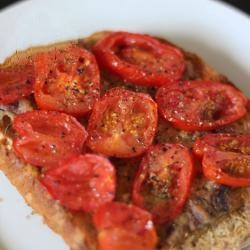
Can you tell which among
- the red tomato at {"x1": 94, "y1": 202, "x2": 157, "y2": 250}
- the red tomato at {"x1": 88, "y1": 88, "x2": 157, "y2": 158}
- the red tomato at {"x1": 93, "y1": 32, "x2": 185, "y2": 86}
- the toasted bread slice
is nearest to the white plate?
the red tomato at {"x1": 93, "y1": 32, "x2": 185, "y2": 86}

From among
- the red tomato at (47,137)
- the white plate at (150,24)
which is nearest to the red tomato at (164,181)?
the red tomato at (47,137)

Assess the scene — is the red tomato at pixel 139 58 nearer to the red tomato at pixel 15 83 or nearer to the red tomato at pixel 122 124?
the red tomato at pixel 122 124

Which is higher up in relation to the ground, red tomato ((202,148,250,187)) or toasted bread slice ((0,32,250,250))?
red tomato ((202,148,250,187))

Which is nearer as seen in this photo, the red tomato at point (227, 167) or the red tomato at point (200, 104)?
the red tomato at point (227, 167)

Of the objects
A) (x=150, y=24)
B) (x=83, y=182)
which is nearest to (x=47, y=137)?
(x=83, y=182)

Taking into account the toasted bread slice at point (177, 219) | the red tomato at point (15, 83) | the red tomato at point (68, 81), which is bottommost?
the toasted bread slice at point (177, 219)

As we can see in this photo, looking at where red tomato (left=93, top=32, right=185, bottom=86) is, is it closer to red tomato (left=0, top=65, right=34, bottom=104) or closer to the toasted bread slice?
the toasted bread slice

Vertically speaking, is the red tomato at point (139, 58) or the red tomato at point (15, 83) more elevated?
the red tomato at point (139, 58)

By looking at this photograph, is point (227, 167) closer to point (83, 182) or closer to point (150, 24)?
point (83, 182)
